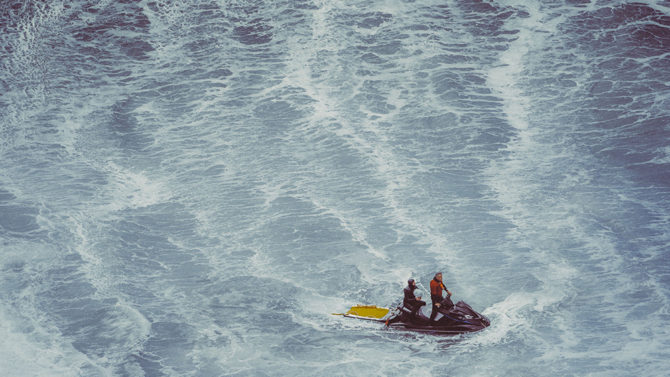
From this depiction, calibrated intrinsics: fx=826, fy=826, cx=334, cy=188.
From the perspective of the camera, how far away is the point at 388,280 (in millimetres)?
25047

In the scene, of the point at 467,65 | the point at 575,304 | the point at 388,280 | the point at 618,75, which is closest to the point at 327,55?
the point at 467,65

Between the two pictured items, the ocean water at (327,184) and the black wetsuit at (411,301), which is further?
the ocean water at (327,184)

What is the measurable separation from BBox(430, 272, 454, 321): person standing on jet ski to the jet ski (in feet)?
0.27

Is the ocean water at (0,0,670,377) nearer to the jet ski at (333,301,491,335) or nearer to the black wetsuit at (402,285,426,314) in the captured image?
the jet ski at (333,301,491,335)

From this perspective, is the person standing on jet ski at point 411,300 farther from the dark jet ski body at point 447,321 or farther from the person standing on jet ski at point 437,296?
the person standing on jet ski at point 437,296

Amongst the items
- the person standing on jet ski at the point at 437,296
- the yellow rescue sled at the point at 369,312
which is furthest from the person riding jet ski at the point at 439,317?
the yellow rescue sled at the point at 369,312

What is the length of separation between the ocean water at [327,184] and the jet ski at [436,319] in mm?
299

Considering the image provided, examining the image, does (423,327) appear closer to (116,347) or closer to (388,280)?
(388,280)

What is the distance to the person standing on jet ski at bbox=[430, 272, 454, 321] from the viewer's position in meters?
21.8

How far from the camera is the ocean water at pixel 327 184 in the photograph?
2231 centimetres

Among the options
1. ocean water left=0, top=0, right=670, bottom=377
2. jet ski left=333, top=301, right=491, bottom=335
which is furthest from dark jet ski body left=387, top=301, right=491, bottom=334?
ocean water left=0, top=0, right=670, bottom=377

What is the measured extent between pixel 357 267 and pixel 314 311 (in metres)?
2.74

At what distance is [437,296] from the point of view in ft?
71.7

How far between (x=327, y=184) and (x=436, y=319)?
10303 mm
